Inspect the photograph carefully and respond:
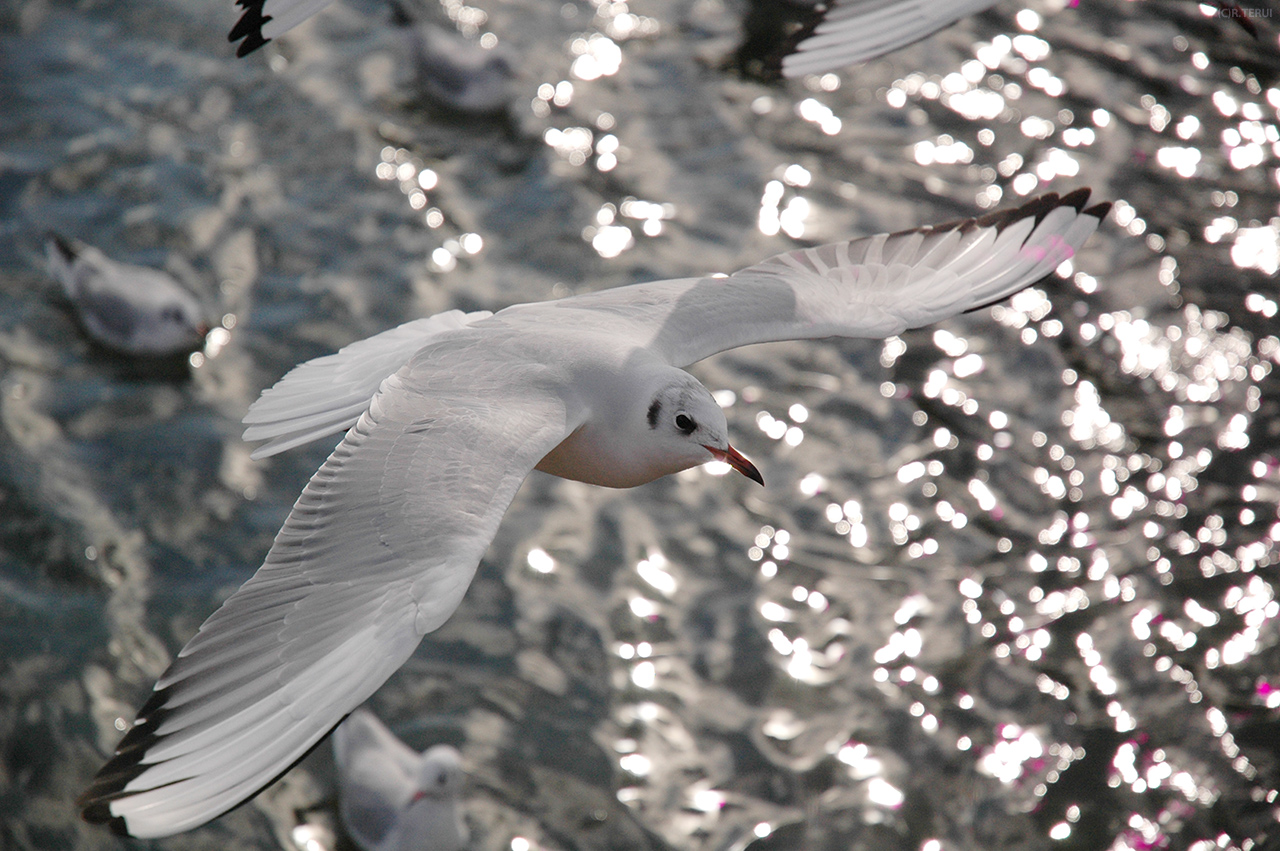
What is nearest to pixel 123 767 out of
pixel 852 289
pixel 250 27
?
pixel 250 27

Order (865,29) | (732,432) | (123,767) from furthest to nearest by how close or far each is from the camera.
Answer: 1. (732,432)
2. (865,29)
3. (123,767)

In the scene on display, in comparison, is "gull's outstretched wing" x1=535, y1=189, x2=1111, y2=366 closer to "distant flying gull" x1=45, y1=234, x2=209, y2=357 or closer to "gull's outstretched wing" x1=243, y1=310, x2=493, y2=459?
"gull's outstretched wing" x1=243, y1=310, x2=493, y2=459

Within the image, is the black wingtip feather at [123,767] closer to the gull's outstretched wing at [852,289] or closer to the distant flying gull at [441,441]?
the distant flying gull at [441,441]

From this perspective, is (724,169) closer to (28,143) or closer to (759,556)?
(759,556)

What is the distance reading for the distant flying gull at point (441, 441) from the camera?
2.85 m

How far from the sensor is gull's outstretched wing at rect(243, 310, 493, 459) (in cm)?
424

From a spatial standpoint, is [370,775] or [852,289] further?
[370,775]

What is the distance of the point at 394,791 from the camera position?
5.70 m

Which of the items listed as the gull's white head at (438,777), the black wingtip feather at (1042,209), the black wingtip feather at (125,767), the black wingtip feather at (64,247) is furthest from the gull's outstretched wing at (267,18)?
the black wingtip feather at (64,247)

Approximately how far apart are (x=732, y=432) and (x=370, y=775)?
2774 millimetres

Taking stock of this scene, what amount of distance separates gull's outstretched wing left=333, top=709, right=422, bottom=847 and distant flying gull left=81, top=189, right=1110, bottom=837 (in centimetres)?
200

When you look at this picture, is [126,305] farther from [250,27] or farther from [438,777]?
[250,27]

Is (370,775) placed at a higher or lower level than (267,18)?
lower

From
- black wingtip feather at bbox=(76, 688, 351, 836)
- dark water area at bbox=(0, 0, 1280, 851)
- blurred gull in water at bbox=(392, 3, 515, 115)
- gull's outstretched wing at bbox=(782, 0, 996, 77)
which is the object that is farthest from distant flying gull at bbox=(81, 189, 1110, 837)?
blurred gull in water at bbox=(392, 3, 515, 115)
